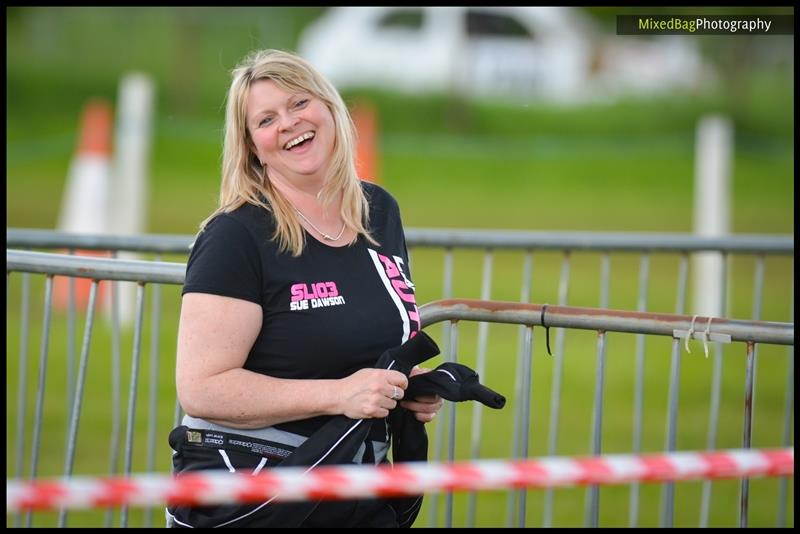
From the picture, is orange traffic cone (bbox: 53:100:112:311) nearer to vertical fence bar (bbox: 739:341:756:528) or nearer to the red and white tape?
vertical fence bar (bbox: 739:341:756:528)

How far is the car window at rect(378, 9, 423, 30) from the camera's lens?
1027 inches

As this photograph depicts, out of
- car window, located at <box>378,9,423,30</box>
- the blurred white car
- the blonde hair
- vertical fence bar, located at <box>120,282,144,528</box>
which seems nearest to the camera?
the blonde hair

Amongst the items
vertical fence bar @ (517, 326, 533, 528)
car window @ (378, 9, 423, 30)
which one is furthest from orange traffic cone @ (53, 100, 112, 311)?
car window @ (378, 9, 423, 30)

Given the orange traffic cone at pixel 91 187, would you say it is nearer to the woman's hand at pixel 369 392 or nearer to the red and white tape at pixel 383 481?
the woman's hand at pixel 369 392

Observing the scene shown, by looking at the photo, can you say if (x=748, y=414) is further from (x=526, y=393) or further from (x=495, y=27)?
(x=495, y=27)

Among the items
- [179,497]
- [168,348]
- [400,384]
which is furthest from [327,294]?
[168,348]

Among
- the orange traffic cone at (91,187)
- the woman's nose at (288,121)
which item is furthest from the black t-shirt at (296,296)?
the orange traffic cone at (91,187)

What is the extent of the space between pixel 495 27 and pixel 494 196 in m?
10.4

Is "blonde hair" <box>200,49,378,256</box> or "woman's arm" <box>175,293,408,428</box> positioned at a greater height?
"blonde hair" <box>200,49,378,256</box>

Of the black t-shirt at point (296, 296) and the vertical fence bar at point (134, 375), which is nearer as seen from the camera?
the black t-shirt at point (296, 296)

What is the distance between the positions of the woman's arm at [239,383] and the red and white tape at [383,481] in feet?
2.00

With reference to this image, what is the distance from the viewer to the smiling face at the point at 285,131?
323 cm

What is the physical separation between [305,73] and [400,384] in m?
0.92

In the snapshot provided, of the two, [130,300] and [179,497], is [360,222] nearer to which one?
[179,497]
